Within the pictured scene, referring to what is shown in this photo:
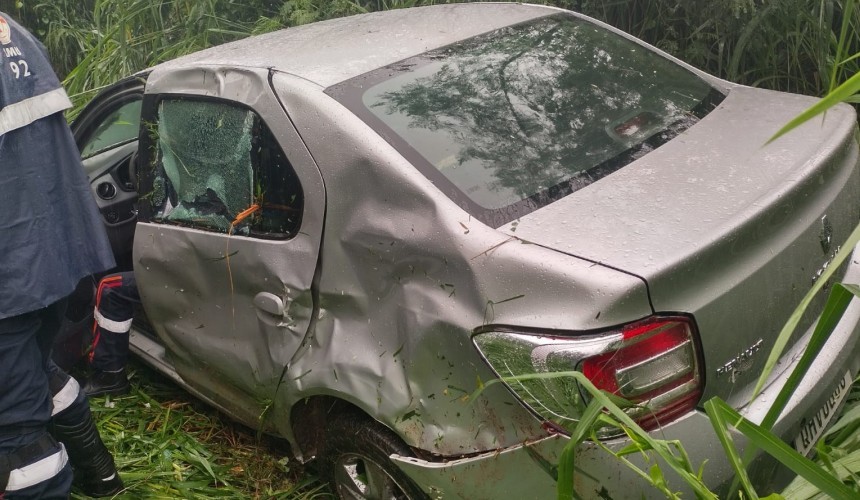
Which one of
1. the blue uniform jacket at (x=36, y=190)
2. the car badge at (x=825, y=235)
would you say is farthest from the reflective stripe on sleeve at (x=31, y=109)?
the car badge at (x=825, y=235)

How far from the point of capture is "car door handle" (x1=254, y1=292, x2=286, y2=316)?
2580 mm

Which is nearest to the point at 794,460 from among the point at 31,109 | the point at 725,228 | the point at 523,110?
the point at 725,228

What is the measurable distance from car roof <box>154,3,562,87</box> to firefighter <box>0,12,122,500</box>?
0.50 metres

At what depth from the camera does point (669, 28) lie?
493 cm

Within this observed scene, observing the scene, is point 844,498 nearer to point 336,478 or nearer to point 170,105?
point 336,478

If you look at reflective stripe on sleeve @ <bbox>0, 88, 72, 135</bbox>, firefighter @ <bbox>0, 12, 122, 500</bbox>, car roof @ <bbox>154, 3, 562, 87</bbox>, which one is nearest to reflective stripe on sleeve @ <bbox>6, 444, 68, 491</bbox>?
firefighter @ <bbox>0, 12, 122, 500</bbox>

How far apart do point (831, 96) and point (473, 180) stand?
3.69 ft

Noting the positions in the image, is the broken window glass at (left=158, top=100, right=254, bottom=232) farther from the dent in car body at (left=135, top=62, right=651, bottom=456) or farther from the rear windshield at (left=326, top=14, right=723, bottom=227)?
the rear windshield at (left=326, top=14, right=723, bottom=227)

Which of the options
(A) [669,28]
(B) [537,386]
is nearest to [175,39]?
(A) [669,28]

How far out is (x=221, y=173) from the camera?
2867mm

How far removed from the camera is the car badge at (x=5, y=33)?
8.77 feet

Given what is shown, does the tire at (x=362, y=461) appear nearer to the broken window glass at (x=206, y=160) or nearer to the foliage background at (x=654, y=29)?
the broken window glass at (x=206, y=160)

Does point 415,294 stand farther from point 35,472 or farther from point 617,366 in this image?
point 35,472

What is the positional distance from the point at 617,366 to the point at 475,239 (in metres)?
0.45
